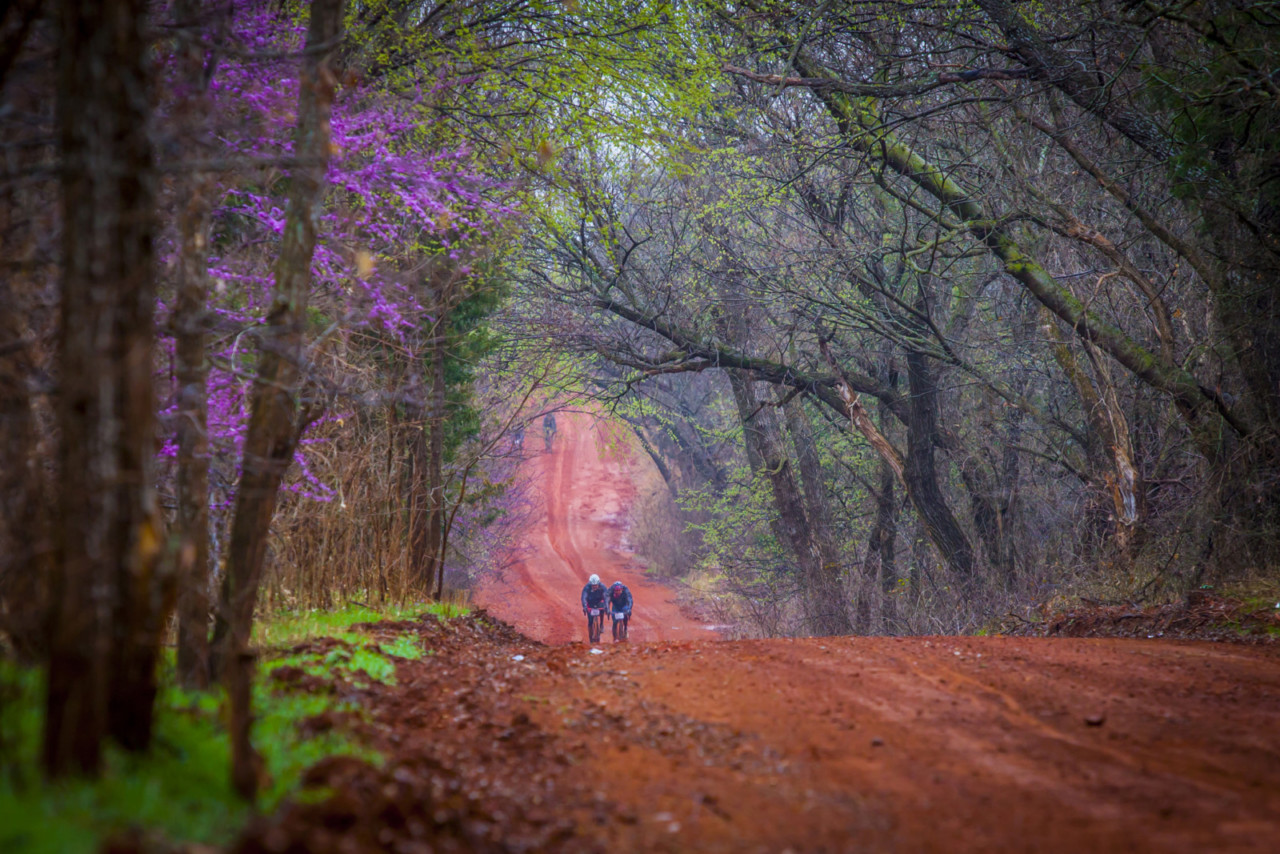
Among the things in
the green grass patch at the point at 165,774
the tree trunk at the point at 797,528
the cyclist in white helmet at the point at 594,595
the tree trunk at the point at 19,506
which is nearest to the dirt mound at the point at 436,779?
the green grass patch at the point at 165,774

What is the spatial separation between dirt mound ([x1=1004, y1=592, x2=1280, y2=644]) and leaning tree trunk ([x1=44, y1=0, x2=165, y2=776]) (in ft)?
29.4

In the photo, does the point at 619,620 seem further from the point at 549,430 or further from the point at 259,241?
the point at 549,430

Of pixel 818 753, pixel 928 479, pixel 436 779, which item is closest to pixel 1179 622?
pixel 818 753

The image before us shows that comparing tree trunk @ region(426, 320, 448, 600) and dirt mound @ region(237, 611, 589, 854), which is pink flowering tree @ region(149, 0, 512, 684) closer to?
tree trunk @ region(426, 320, 448, 600)

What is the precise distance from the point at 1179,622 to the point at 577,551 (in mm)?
29562

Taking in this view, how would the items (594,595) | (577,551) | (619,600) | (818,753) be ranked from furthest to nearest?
(577,551) → (619,600) → (594,595) → (818,753)

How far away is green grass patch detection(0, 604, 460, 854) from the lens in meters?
2.33

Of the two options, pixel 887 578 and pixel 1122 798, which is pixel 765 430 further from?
pixel 1122 798

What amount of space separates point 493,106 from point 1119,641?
31.4ft

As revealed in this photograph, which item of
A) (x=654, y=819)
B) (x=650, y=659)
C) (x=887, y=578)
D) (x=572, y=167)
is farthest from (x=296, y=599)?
(x=887, y=578)

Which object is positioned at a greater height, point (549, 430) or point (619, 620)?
point (549, 430)

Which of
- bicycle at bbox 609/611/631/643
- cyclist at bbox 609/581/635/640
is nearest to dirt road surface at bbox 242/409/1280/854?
bicycle at bbox 609/611/631/643

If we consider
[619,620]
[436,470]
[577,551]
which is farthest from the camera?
[577,551]

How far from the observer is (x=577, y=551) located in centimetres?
3722
